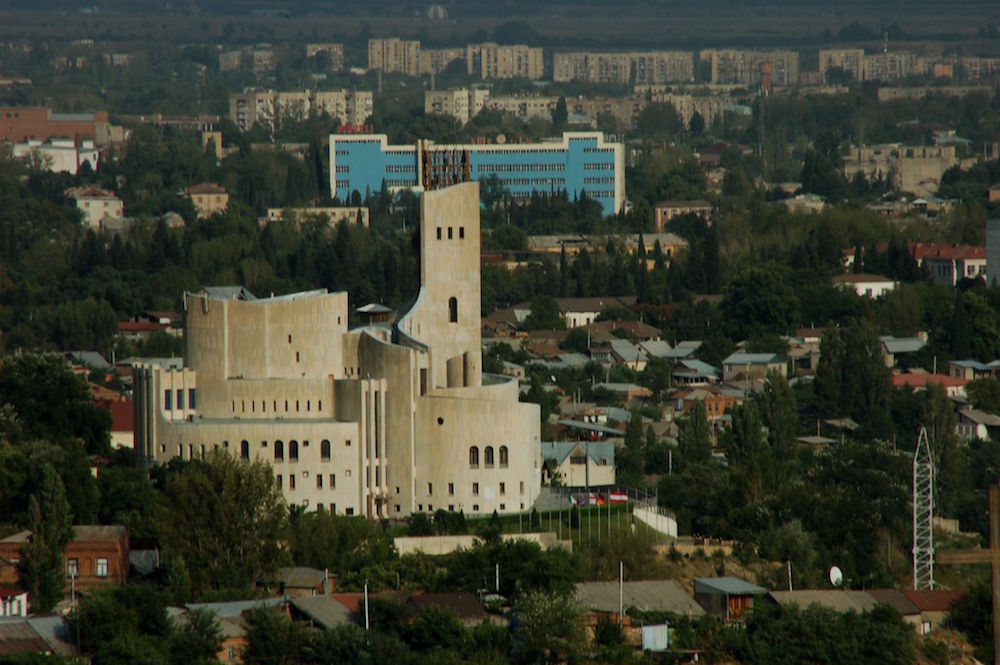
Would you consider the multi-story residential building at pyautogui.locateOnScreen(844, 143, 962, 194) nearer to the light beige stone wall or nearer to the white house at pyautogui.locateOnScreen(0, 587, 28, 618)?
the light beige stone wall

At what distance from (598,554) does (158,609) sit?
881 centimetres

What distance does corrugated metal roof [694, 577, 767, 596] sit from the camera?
152ft

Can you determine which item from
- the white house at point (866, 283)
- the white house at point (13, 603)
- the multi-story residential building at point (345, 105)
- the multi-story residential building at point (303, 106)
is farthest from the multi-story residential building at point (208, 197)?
the white house at point (13, 603)

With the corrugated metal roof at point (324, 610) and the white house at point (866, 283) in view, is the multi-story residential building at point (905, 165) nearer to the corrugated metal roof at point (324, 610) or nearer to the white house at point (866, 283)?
the white house at point (866, 283)

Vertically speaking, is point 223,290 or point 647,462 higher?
point 223,290

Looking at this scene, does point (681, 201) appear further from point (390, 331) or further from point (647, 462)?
point (390, 331)

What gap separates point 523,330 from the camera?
88000 millimetres

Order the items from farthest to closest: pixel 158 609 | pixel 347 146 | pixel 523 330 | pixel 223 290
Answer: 1. pixel 347 146
2. pixel 523 330
3. pixel 223 290
4. pixel 158 609

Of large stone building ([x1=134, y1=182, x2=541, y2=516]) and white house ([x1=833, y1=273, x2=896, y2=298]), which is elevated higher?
large stone building ([x1=134, y1=182, x2=541, y2=516])

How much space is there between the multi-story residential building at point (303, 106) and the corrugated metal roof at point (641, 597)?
467ft

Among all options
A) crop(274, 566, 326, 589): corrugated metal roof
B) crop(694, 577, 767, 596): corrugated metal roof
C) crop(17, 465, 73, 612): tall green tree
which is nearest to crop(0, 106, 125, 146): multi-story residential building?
crop(17, 465, 73, 612): tall green tree

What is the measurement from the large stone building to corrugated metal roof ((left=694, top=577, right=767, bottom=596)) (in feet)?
17.1

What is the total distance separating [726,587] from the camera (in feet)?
153

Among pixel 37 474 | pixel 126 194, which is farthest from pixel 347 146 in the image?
pixel 37 474
